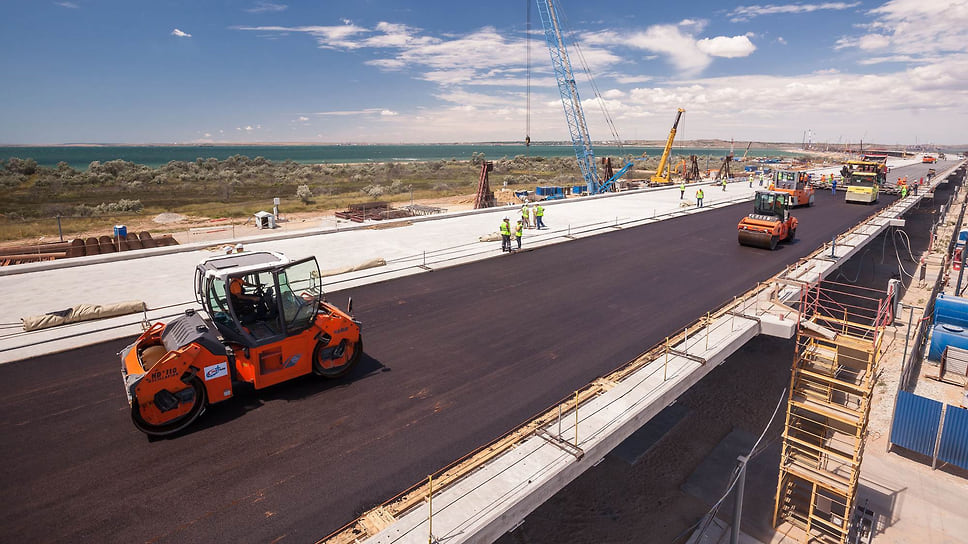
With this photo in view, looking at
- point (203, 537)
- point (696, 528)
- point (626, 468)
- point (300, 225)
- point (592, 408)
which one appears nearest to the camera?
point (203, 537)

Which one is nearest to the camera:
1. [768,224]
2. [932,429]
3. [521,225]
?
[932,429]

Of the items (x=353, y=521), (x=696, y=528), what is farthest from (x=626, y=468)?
(x=353, y=521)

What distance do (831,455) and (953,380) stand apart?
37.2ft

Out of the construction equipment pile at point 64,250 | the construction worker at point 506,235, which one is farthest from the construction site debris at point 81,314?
the construction worker at point 506,235

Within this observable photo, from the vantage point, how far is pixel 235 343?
28.3 ft

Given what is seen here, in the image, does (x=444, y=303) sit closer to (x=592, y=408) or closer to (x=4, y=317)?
(x=592, y=408)

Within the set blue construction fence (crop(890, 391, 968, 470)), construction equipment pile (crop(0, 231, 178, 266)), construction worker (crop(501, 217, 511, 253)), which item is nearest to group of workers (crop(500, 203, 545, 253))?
construction worker (crop(501, 217, 511, 253))

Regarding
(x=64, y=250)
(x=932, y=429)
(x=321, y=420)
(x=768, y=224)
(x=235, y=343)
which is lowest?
(x=932, y=429)

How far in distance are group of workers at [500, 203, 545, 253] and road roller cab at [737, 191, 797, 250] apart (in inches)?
393

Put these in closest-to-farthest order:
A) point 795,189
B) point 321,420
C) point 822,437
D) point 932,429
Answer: point 321,420, point 822,437, point 932,429, point 795,189

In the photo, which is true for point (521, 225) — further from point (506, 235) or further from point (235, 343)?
point (235, 343)

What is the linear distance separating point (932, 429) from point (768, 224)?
422 inches

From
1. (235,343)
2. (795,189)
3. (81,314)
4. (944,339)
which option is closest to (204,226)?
(81,314)

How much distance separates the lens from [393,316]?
44.3 ft
